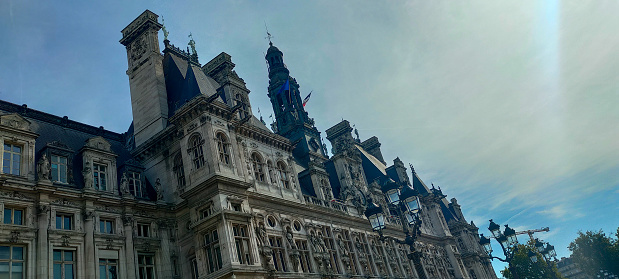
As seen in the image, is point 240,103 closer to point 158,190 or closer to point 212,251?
point 158,190

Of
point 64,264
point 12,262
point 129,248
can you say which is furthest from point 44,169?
point 129,248

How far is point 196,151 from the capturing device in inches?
1160

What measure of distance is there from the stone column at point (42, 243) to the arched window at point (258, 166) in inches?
564

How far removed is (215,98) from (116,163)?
796 centimetres

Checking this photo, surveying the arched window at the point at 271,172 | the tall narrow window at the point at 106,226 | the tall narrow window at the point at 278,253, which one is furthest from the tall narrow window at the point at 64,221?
the arched window at the point at 271,172

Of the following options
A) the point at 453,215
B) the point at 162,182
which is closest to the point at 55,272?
the point at 162,182

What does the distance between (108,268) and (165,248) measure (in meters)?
3.99

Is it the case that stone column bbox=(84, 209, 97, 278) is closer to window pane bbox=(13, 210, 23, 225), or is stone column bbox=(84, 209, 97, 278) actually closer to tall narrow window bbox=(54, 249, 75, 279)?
tall narrow window bbox=(54, 249, 75, 279)

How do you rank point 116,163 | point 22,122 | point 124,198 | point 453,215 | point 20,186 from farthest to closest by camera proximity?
point 453,215 < point 116,163 < point 124,198 < point 22,122 < point 20,186

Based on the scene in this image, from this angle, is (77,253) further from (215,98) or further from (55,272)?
A: (215,98)

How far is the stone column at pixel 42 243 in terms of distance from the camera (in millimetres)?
21409

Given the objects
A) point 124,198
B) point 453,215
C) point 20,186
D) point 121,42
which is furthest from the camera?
point 453,215

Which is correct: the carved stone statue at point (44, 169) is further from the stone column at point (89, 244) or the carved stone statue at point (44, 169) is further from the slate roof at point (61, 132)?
the stone column at point (89, 244)

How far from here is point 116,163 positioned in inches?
1169
